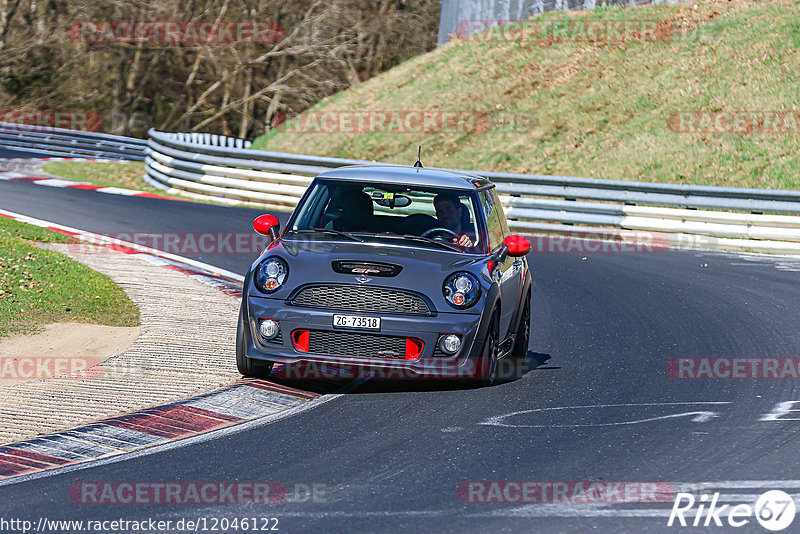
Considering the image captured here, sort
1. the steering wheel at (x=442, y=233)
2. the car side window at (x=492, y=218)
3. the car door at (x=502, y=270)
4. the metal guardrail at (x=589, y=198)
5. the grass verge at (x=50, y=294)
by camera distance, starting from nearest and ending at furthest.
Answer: the car door at (x=502, y=270)
the steering wheel at (x=442, y=233)
the car side window at (x=492, y=218)
the grass verge at (x=50, y=294)
the metal guardrail at (x=589, y=198)

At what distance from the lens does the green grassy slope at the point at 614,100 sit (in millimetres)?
27094

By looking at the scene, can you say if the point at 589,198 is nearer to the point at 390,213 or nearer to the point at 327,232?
the point at 390,213

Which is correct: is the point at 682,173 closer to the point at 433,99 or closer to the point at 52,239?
the point at 433,99

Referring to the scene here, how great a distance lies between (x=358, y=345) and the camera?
328 inches

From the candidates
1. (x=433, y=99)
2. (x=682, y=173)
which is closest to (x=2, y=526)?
(x=682, y=173)

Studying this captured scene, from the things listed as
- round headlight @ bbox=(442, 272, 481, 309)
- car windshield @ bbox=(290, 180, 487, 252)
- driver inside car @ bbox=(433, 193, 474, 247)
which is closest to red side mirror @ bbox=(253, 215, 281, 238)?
car windshield @ bbox=(290, 180, 487, 252)

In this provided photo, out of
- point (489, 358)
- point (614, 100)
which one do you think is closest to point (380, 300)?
point (489, 358)

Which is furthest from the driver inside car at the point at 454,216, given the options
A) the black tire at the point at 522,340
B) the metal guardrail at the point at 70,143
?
the metal guardrail at the point at 70,143

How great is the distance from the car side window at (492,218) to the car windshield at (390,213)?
139mm

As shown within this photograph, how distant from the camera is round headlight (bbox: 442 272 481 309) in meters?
8.47

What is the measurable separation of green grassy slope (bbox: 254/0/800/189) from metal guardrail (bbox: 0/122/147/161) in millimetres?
3952

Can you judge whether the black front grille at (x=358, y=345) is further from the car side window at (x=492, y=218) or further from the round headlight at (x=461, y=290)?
the car side window at (x=492, y=218)

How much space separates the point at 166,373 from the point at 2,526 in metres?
3.61

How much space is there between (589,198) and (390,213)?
12.2m
